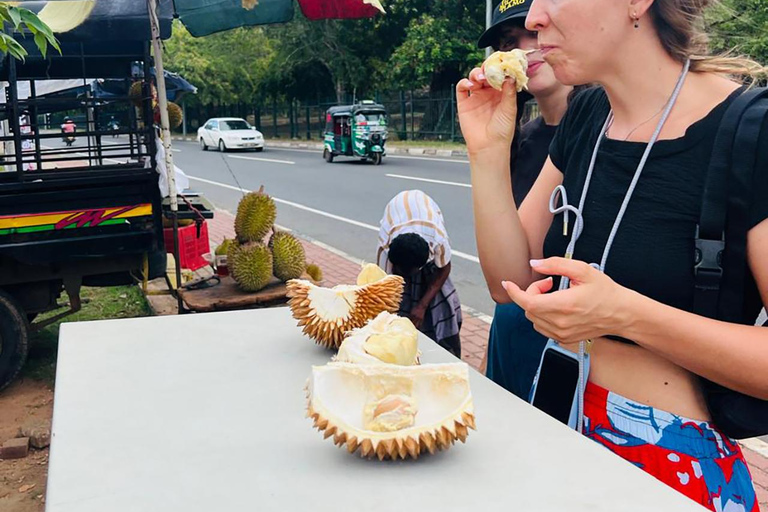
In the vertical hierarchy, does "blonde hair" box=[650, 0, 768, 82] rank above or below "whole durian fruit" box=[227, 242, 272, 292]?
above

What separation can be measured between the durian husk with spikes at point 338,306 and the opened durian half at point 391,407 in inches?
17.5

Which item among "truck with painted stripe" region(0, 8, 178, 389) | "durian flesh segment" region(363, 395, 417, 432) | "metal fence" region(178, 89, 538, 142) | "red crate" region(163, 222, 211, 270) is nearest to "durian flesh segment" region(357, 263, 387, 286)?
"durian flesh segment" region(363, 395, 417, 432)

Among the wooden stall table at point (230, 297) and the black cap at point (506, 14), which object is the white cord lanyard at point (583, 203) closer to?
the black cap at point (506, 14)

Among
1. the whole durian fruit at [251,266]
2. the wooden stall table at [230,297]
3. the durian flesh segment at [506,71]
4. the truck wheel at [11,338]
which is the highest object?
the durian flesh segment at [506,71]

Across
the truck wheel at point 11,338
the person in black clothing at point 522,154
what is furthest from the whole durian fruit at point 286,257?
the person in black clothing at point 522,154

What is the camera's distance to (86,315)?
19.0 feet

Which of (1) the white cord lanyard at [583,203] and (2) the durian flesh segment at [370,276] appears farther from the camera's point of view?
(2) the durian flesh segment at [370,276]

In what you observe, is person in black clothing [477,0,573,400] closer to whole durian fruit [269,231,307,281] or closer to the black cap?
the black cap

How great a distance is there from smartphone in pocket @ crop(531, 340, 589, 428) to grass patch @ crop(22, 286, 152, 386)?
10.8 feet

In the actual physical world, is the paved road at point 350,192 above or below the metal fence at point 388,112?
below

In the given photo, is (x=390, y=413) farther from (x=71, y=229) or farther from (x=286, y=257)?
(x=71, y=229)

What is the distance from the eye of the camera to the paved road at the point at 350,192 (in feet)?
25.8

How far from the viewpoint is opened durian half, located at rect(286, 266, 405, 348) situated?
1.75 m

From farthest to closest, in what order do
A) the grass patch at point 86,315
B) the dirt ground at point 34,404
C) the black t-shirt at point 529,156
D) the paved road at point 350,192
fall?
the paved road at point 350,192, the grass patch at point 86,315, the dirt ground at point 34,404, the black t-shirt at point 529,156
